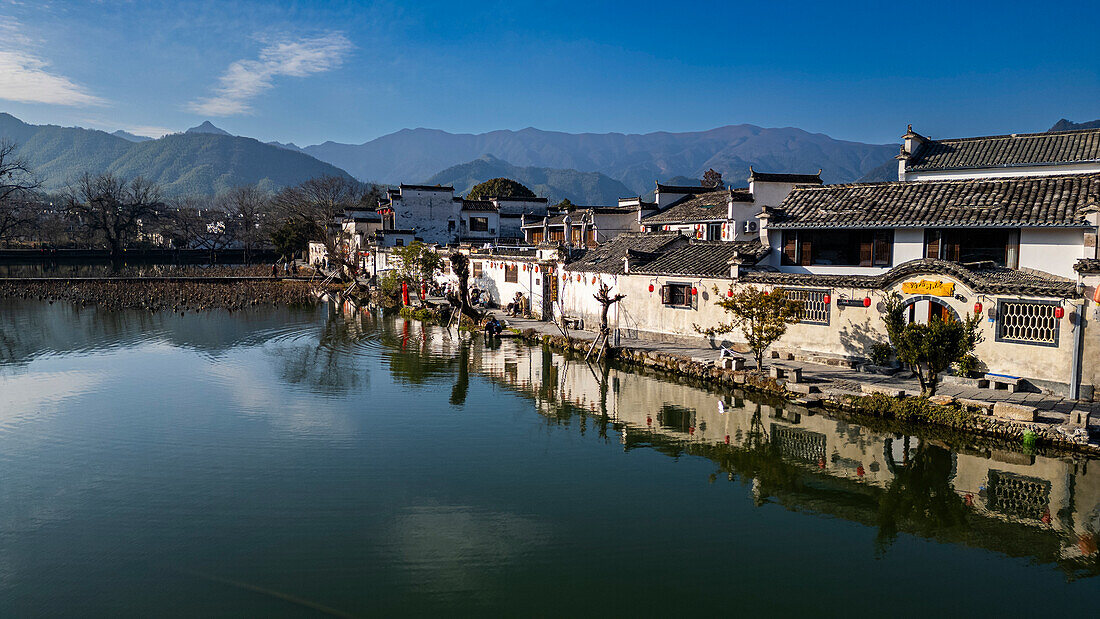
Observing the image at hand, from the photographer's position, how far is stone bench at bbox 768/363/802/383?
18.0m

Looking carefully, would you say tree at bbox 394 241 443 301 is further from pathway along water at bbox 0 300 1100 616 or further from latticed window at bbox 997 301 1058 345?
latticed window at bbox 997 301 1058 345

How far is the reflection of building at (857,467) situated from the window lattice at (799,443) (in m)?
0.02

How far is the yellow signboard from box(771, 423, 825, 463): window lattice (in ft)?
16.8

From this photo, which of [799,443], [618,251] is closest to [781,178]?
[618,251]

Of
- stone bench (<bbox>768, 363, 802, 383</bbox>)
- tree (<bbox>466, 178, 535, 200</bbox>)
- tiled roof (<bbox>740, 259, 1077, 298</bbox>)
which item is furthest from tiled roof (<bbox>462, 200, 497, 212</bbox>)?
stone bench (<bbox>768, 363, 802, 383</bbox>)

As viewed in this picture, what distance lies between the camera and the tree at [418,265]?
3800cm

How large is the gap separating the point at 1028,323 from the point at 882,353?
349cm

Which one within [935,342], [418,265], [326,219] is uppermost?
[326,219]

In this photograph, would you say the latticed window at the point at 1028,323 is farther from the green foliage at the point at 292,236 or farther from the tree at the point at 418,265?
the green foliage at the point at 292,236

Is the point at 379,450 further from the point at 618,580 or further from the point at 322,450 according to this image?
the point at 618,580

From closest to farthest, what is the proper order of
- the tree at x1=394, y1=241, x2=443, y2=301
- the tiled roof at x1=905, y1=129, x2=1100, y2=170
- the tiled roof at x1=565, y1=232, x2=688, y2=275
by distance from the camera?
1. the tiled roof at x1=905, y1=129, x2=1100, y2=170
2. the tiled roof at x1=565, y1=232, x2=688, y2=275
3. the tree at x1=394, y1=241, x2=443, y2=301

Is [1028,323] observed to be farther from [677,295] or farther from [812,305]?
[677,295]

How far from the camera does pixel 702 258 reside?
2380 centimetres

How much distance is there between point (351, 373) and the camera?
2144 centimetres
